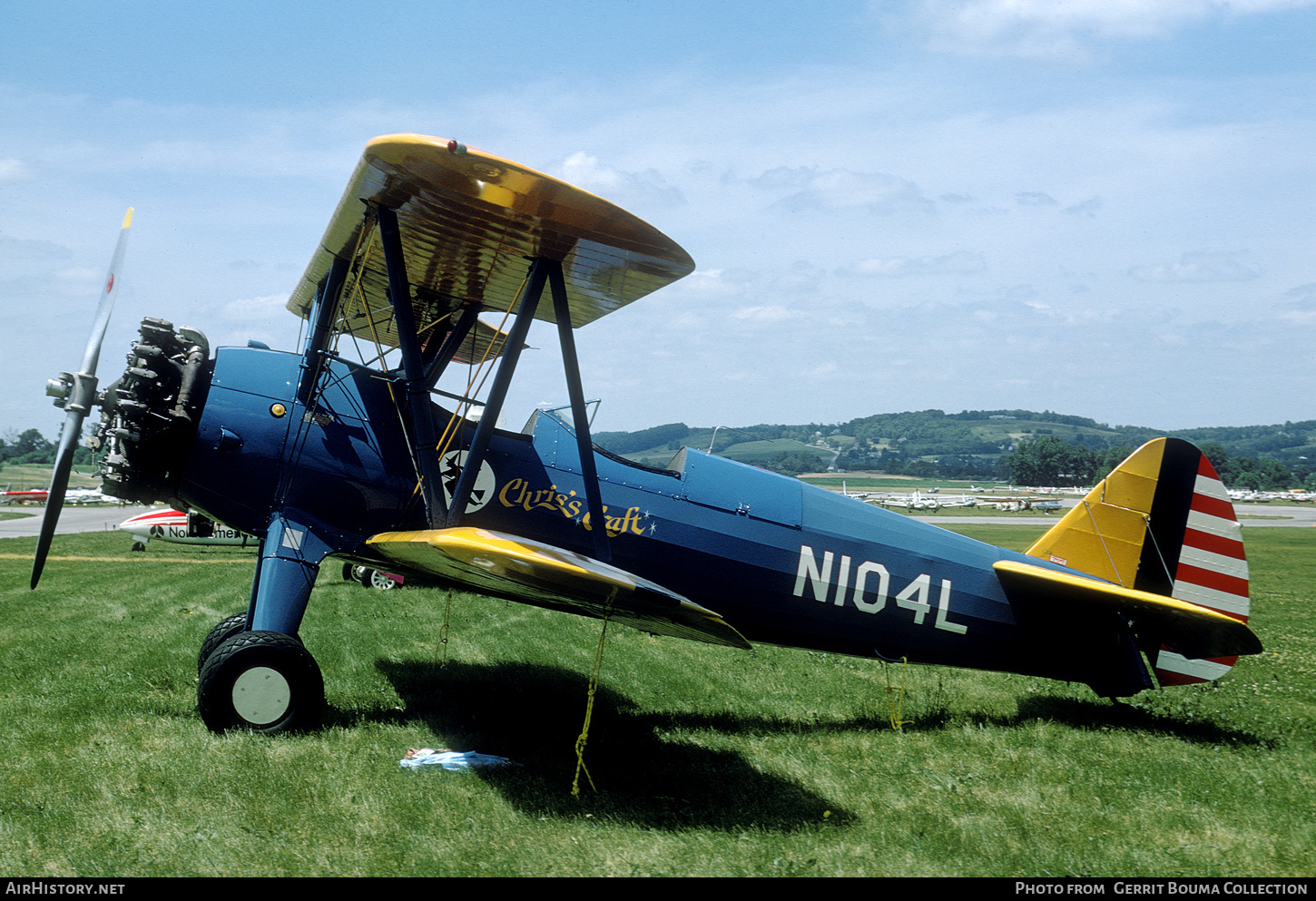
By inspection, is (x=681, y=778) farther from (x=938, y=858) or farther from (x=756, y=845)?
(x=938, y=858)

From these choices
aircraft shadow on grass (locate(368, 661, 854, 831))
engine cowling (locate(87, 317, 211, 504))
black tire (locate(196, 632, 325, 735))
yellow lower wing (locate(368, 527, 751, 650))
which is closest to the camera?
yellow lower wing (locate(368, 527, 751, 650))

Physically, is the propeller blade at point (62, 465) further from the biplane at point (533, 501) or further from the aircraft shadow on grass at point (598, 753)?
the aircraft shadow on grass at point (598, 753)

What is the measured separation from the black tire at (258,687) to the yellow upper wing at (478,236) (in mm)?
2253

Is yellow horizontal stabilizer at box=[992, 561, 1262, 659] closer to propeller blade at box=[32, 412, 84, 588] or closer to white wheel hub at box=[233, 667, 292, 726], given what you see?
white wheel hub at box=[233, 667, 292, 726]

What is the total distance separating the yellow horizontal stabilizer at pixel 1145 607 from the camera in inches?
230

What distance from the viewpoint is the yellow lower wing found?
4336 mm

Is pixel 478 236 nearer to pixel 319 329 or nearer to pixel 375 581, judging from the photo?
pixel 319 329

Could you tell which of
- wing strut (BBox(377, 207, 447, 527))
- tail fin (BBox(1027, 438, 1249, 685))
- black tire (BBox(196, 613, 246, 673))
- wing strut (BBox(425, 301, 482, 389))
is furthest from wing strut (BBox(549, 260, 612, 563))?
tail fin (BBox(1027, 438, 1249, 685))

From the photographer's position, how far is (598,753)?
5.87 metres

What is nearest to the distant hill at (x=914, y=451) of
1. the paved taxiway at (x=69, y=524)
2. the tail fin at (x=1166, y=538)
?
the paved taxiway at (x=69, y=524)

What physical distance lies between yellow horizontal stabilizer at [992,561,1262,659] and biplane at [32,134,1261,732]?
2 cm
